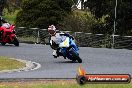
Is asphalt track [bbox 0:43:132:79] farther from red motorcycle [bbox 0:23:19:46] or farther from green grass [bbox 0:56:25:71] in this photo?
red motorcycle [bbox 0:23:19:46]

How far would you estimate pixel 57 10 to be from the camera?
46031 mm

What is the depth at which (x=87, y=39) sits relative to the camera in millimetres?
33031

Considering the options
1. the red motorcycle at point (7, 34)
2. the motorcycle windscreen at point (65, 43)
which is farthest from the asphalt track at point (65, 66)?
the red motorcycle at point (7, 34)

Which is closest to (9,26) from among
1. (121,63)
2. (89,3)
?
(121,63)

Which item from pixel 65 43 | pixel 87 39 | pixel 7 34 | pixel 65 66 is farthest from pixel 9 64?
pixel 87 39

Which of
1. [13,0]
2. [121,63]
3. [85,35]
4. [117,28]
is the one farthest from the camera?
[13,0]

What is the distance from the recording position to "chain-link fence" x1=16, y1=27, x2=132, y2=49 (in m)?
31.6

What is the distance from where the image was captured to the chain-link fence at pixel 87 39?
3159cm

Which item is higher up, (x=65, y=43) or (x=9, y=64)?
(x=65, y=43)

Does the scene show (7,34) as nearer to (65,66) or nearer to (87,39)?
(87,39)

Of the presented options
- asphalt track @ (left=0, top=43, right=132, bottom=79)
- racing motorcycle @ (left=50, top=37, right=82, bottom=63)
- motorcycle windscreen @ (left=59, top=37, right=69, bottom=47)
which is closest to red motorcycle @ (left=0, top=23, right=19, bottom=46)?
asphalt track @ (left=0, top=43, right=132, bottom=79)

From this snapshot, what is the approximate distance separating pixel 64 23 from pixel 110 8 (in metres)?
4.28

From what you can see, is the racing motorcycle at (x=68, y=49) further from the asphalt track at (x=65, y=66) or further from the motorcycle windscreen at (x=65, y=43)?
the asphalt track at (x=65, y=66)

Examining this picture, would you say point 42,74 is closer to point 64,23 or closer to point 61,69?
point 61,69
